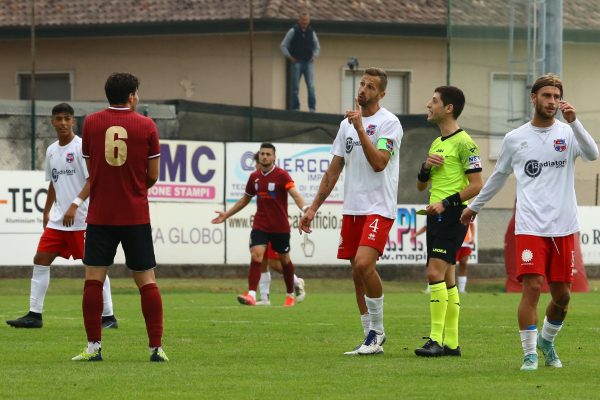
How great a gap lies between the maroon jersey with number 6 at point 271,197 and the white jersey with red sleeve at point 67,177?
663 centimetres

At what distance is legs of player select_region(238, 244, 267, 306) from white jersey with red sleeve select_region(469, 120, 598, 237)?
10.4 meters

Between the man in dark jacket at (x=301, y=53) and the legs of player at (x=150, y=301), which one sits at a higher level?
the man in dark jacket at (x=301, y=53)

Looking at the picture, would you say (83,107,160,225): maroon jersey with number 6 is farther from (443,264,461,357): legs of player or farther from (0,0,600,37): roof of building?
(0,0,600,37): roof of building

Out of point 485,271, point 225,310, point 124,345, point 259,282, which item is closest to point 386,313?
point 225,310

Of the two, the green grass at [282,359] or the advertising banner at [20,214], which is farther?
the advertising banner at [20,214]

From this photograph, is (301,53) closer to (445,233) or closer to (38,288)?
(38,288)

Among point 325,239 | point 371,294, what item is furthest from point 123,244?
point 325,239

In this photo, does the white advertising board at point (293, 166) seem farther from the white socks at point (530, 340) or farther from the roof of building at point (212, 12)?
the white socks at point (530, 340)

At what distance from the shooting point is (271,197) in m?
22.0

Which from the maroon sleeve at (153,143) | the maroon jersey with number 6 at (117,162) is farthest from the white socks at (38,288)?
the maroon sleeve at (153,143)

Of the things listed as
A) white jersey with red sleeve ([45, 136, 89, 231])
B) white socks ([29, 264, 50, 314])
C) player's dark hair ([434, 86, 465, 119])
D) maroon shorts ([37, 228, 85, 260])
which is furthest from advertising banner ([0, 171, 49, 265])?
player's dark hair ([434, 86, 465, 119])

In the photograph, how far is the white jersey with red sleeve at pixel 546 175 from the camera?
11.0 m

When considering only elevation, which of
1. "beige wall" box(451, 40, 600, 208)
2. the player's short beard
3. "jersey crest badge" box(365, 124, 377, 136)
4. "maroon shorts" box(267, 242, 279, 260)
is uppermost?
"beige wall" box(451, 40, 600, 208)

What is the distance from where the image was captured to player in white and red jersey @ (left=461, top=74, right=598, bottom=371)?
10914mm
